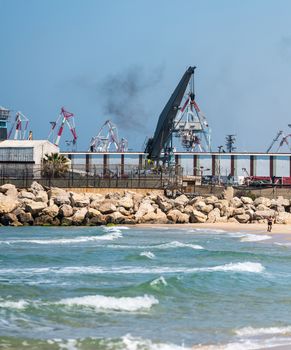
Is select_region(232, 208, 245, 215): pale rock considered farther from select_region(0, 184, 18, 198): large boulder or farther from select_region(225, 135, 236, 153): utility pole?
select_region(225, 135, 236, 153): utility pole

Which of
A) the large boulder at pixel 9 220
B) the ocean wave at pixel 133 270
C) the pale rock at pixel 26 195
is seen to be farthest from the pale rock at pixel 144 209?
the ocean wave at pixel 133 270

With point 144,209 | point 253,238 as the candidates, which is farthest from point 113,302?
point 144,209

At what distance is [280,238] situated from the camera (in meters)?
37.4

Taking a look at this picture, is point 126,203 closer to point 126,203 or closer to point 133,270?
point 126,203

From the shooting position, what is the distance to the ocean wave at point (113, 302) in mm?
16516

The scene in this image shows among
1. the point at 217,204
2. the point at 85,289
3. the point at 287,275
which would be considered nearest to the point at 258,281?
the point at 287,275

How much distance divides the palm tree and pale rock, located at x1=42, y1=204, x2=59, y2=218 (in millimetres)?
13828

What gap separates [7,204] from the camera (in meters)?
42.1

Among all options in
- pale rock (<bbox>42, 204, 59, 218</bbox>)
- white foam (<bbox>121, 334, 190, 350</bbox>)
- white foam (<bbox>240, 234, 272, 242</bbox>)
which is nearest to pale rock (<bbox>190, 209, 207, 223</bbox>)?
white foam (<bbox>240, 234, 272, 242</bbox>)

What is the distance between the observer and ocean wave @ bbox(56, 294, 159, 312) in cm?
1652

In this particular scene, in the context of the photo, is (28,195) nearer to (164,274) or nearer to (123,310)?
(164,274)

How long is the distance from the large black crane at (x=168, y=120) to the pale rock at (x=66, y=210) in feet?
75.2

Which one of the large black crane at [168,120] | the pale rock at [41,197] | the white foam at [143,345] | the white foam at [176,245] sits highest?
the large black crane at [168,120]

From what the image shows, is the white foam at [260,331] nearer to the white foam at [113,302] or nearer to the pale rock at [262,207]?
the white foam at [113,302]
